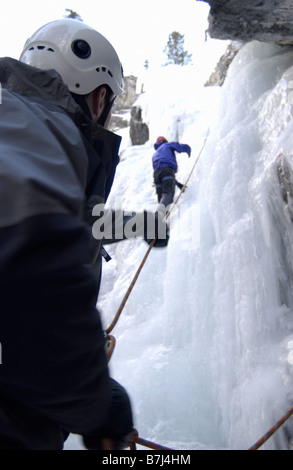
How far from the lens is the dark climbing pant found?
533cm

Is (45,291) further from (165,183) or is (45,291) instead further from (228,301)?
(165,183)

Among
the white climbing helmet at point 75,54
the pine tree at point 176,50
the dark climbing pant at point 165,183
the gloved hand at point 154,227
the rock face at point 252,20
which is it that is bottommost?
the gloved hand at point 154,227

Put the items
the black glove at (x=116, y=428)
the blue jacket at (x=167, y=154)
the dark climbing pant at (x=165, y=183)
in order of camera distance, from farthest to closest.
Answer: the blue jacket at (x=167, y=154)
the dark climbing pant at (x=165, y=183)
the black glove at (x=116, y=428)

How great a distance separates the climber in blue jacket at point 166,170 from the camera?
17.6ft

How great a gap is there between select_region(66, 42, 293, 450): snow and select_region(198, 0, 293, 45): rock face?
377 millimetres

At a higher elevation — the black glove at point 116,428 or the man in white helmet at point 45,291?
the man in white helmet at point 45,291

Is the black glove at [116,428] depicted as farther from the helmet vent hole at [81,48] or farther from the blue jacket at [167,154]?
the blue jacket at [167,154]

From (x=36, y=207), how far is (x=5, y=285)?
10 centimetres

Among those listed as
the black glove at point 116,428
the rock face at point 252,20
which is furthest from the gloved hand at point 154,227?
the rock face at point 252,20

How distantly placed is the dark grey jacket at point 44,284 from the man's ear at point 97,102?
61 centimetres

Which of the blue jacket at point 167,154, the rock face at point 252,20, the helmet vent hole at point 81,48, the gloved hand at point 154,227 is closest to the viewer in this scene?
the helmet vent hole at point 81,48

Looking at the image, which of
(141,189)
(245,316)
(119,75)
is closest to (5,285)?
(119,75)

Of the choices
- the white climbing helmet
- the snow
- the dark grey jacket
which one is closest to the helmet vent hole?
the white climbing helmet
